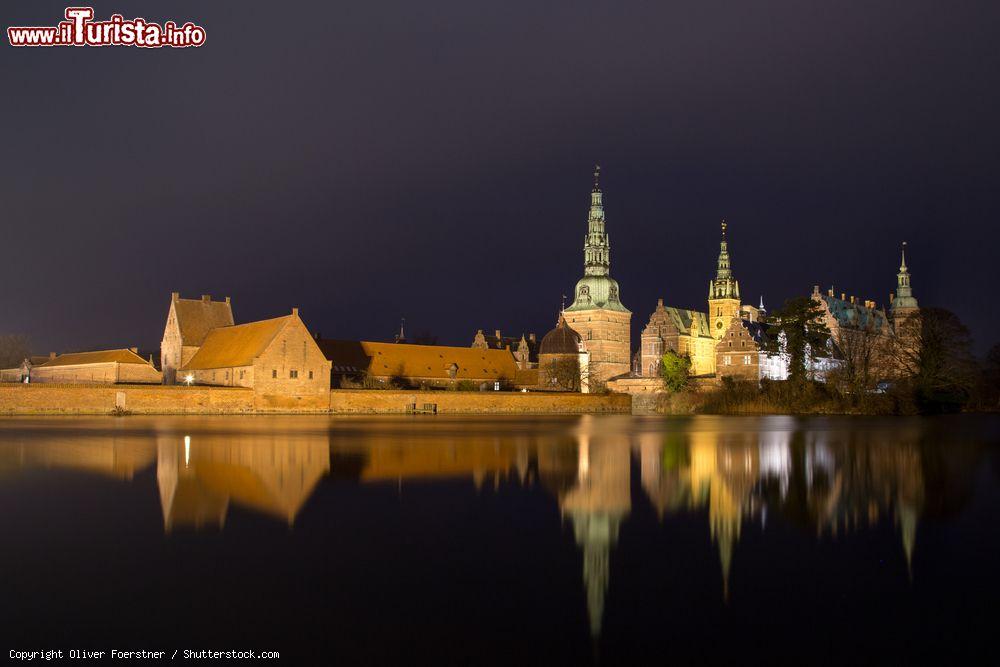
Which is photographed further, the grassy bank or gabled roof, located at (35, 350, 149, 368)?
gabled roof, located at (35, 350, 149, 368)

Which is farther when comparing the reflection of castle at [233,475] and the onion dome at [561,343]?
the onion dome at [561,343]

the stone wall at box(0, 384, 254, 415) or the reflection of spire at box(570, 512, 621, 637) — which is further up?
the stone wall at box(0, 384, 254, 415)

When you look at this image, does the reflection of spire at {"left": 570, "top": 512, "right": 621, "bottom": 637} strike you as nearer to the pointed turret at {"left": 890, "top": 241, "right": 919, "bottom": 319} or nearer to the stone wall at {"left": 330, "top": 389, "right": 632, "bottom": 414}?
the stone wall at {"left": 330, "top": 389, "right": 632, "bottom": 414}

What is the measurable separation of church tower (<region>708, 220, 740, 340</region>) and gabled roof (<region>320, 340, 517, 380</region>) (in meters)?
41.9

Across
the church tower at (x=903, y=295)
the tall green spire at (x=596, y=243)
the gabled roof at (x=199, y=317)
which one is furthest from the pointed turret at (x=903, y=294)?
the gabled roof at (x=199, y=317)

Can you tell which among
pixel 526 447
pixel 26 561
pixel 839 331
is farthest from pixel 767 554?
pixel 839 331

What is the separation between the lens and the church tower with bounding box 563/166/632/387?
101188mm

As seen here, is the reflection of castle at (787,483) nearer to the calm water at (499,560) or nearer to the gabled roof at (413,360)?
the calm water at (499,560)

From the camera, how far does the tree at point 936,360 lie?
5688 centimetres

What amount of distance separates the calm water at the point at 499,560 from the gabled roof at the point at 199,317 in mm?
42071

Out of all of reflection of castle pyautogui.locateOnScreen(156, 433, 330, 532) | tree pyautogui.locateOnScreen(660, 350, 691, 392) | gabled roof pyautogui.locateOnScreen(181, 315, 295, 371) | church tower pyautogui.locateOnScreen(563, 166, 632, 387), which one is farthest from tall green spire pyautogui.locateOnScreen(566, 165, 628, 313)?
reflection of castle pyautogui.locateOnScreen(156, 433, 330, 532)

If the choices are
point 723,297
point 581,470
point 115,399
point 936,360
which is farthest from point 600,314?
point 581,470

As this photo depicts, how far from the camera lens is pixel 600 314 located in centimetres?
10225

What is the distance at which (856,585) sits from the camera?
9.64 metres
